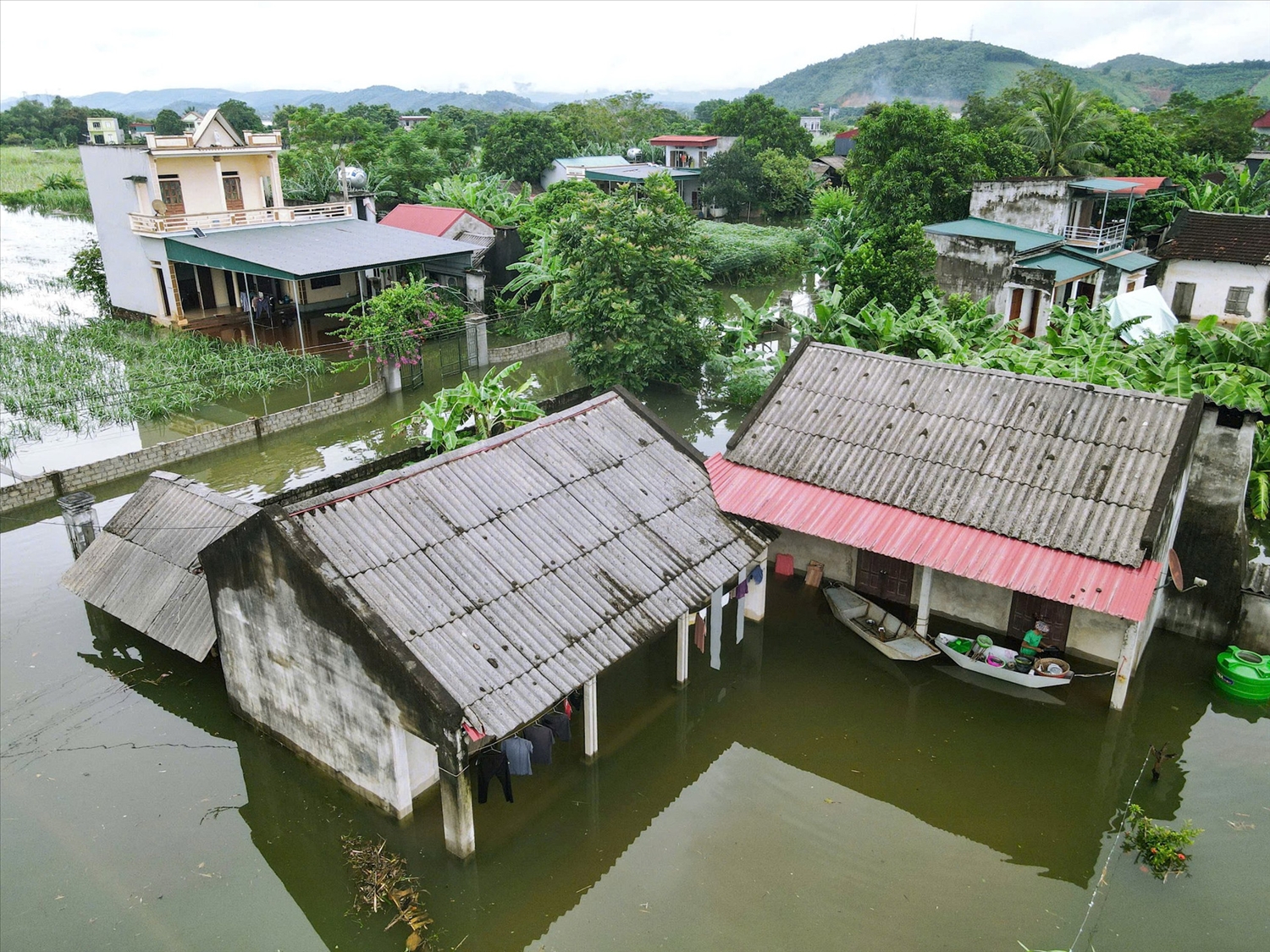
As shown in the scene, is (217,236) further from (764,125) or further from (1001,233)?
(764,125)

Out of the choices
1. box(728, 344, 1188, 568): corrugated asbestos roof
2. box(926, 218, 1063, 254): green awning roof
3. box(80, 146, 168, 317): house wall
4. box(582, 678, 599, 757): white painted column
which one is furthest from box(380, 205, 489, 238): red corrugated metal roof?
box(582, 678, 599, 757): white painted column

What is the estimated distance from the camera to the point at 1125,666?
1168 cm

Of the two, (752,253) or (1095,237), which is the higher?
(1095,237)

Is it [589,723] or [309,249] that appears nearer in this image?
[589,723]

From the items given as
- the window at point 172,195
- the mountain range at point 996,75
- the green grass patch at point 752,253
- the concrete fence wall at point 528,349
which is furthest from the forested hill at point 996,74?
the window at point 172,195

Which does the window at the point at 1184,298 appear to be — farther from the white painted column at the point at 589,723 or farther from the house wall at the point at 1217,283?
the white painted column at the point at 589,723

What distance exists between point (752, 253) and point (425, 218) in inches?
557

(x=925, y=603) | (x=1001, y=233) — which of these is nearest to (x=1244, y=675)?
(x=925, y=603)

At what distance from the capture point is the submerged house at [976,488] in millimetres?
11469

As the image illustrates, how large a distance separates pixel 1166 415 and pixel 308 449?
18.0m

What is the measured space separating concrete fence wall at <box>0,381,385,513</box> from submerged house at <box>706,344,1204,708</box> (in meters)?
13.0

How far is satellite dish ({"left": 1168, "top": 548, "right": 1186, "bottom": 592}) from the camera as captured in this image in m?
12.8

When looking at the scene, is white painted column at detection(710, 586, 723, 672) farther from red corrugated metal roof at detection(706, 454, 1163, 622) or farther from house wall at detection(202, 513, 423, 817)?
house wall at detection(202, 513, 423, 817)

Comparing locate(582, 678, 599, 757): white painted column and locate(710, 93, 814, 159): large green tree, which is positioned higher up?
locate(710, 93, 814, 159): large green tree
